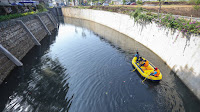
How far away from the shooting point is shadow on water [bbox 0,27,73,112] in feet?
28.7

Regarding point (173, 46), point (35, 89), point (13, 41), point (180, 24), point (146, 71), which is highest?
point (180, 24)

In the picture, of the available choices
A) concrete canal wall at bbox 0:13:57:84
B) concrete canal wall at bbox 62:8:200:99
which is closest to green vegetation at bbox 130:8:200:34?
concrete canal wall at bbox 62:8:200:99

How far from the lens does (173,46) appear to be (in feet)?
45.2

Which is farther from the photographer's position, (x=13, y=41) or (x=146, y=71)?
(x=13, y=41)

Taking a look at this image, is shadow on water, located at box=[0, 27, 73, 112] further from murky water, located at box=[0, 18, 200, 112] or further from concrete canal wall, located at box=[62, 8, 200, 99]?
concrete canal wall, located at box=[62, 8, 200, 99]

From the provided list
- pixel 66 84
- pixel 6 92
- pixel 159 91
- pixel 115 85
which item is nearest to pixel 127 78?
pixel 115 85

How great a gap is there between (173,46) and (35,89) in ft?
57.2

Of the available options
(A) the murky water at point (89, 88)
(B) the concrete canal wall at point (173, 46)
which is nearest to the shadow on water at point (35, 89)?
(A) the murky water at point (89, 88)

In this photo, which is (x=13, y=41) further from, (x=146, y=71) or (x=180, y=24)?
(x=180, y=24)

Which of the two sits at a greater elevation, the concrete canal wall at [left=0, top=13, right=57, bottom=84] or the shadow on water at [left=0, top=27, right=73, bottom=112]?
the concrete canal wall at [left=0, top=13, right=57, bottom=84]

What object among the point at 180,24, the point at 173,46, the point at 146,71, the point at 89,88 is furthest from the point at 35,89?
the point at 180,24

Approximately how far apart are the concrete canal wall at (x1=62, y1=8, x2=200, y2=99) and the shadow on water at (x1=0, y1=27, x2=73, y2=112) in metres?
12.2

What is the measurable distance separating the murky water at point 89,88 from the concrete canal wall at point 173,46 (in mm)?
922

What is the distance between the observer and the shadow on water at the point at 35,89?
28.7 feet
